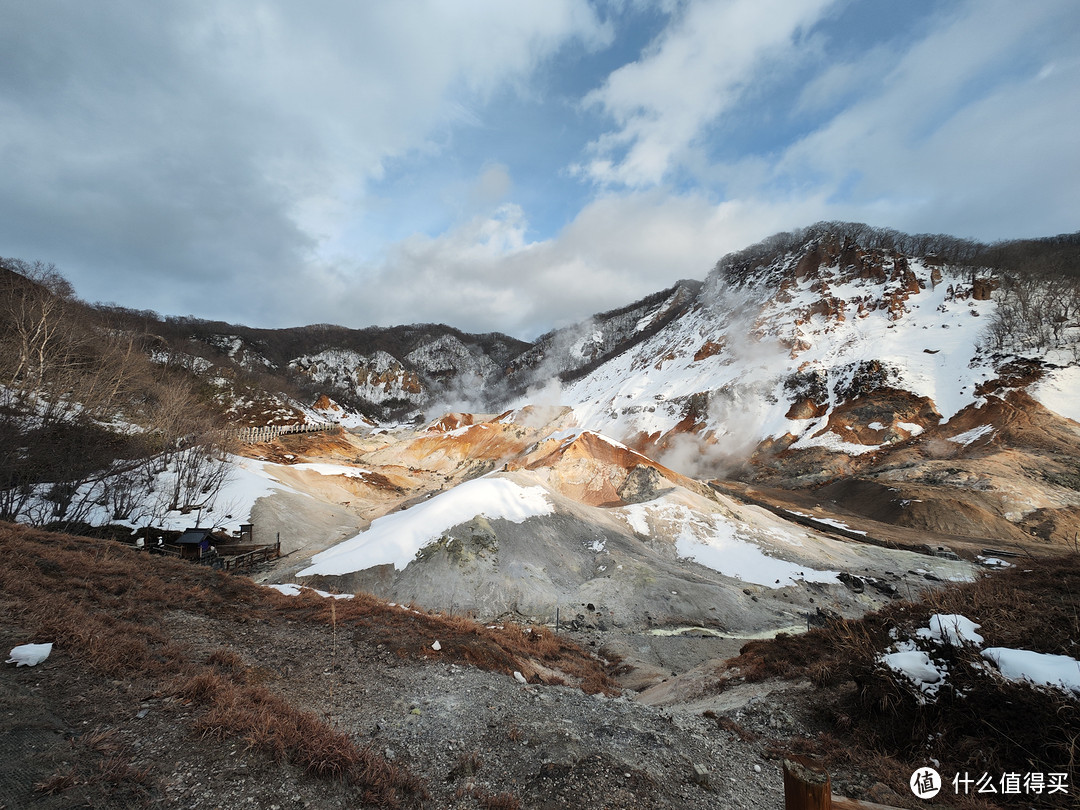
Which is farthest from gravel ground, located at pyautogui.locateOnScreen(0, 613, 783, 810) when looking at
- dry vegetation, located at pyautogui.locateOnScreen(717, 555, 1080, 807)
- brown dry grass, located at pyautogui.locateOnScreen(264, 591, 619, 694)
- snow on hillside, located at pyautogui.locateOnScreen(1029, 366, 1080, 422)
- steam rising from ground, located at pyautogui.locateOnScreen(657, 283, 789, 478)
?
snow on hillside, located at pyautogui.locateOnScreen(1029, 366, 1080, 422)

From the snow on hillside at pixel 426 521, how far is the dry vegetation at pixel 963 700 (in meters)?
A: 17.2

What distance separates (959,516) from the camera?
38.4m

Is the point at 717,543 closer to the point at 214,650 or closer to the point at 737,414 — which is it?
the point at 214,650

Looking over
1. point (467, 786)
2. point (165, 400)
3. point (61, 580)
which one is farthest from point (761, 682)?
point (165, 400)

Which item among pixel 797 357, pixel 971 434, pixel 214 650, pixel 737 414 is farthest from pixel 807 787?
pixel 797 357

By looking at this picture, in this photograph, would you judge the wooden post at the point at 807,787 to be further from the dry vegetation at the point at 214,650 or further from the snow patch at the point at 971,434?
the snow patch at the point at 971,434

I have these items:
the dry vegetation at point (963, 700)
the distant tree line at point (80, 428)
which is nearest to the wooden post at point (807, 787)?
the dry vegetation at point (963, 700)

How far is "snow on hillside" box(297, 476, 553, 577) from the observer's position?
2081 centimetres

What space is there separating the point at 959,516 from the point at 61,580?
5694cm

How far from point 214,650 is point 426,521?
15330mm

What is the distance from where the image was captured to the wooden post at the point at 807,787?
7.91 feet

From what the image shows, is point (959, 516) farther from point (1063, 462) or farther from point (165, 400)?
point (165, 400)

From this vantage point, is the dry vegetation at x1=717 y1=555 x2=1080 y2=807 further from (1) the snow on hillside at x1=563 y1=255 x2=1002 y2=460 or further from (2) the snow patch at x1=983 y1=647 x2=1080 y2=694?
(1) the snow on hillside at x1=563 y1=255 x2=1002 y2=460

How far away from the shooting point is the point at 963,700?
551 centimetres
